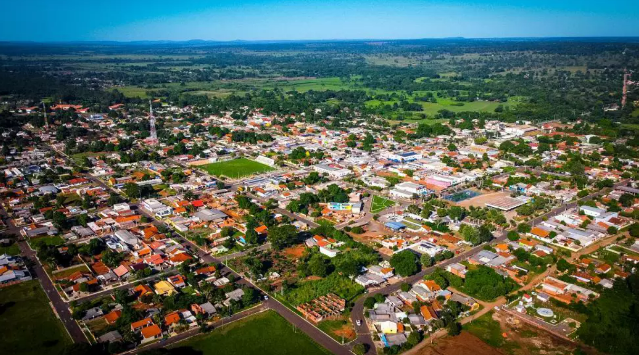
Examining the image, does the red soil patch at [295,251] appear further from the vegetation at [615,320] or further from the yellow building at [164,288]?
the vegetation at [615,320]

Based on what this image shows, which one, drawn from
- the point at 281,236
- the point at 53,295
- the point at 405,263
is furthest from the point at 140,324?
the point at 405,263

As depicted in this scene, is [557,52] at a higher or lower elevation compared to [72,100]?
higher

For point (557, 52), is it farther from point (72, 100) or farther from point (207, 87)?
point (72, 100)

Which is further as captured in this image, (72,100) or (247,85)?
(247,85)

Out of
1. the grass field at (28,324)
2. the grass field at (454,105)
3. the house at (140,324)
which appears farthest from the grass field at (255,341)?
the grass field at (454,105)

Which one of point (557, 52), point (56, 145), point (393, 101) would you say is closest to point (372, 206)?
point (56, 145)

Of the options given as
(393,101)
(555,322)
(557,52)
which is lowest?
(555,322)
